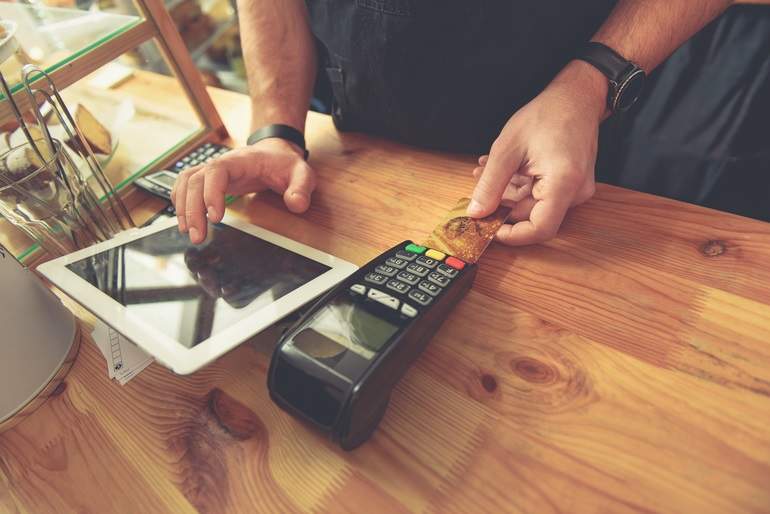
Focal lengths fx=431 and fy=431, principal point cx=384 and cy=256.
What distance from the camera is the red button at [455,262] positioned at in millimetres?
403

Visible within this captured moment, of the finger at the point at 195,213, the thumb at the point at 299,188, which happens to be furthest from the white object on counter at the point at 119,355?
the thumb at the point at 299,188

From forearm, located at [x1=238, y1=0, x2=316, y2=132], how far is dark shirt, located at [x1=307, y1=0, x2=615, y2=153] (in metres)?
0.09

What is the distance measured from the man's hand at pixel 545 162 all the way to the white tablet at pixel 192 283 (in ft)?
0.58

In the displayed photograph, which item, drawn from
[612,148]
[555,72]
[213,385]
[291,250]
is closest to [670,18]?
[555,72]

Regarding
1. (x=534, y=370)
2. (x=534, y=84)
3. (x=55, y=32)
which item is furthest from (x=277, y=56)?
(x=534, y=370)

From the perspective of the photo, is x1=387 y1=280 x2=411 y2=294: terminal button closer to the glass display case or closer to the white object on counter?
the white object on counter

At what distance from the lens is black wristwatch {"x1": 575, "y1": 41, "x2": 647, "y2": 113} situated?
0.51 m

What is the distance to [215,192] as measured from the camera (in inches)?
20.7

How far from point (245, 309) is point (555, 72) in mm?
495

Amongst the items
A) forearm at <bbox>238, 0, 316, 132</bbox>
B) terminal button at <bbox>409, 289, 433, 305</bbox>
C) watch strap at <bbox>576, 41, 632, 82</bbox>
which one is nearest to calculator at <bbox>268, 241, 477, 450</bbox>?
terminal button at <bbox>409, 289, 433, 305</bbox>

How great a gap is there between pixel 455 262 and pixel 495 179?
0.38 ft

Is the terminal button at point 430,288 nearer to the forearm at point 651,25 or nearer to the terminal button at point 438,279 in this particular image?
the terminal button at point 438,279

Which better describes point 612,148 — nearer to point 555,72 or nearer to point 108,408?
point 555,72

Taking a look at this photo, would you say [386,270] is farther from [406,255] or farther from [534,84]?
[534,84]
